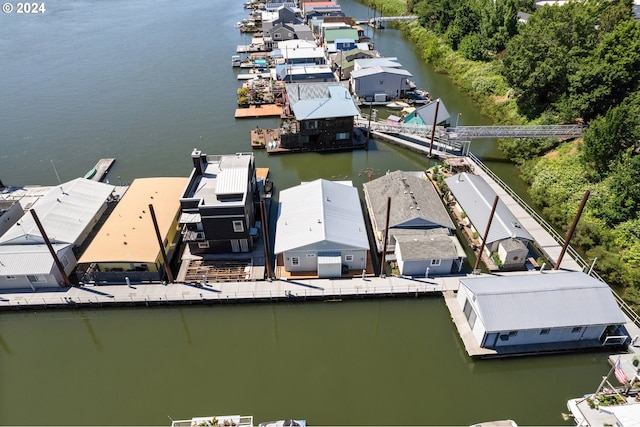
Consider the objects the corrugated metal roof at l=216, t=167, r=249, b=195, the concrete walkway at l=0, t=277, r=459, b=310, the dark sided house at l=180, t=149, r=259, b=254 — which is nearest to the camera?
the concrete walkway at l=0, t=277, r=459, b=310

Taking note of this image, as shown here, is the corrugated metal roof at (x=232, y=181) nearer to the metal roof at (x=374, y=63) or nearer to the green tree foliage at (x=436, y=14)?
the metal roof at (x=374, y=63)

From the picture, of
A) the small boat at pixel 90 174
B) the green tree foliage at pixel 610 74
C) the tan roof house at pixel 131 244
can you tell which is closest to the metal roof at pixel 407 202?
the tan roof house at pixel 131 244

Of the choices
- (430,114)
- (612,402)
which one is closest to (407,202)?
(612,402)

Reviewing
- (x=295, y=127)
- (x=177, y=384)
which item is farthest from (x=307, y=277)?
(x=295, y=127)

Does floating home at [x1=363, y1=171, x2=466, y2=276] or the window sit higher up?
floating home at [x1=363, y1=171, x2=466, y2=276]

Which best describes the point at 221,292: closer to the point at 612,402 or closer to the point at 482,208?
the point at 482,208

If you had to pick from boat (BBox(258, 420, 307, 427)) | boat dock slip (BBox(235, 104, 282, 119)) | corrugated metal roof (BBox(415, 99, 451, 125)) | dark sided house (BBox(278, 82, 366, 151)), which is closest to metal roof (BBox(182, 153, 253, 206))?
dark sided house (BBox(278, 82, 366, 151))

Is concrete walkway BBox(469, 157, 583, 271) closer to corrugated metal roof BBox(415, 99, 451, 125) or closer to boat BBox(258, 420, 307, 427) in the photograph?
corrugated metal roof BBox(415, 99, 451, 125)
